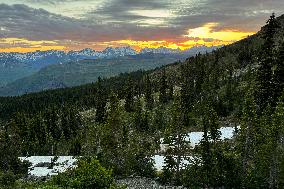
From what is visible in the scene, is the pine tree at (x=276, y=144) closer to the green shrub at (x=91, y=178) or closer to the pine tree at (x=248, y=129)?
the pine tree at (x=248, y=129)

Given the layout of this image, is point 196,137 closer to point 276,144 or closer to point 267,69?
point 267,69

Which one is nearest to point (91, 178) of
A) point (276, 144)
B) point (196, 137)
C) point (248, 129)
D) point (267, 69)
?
point (276, 144)

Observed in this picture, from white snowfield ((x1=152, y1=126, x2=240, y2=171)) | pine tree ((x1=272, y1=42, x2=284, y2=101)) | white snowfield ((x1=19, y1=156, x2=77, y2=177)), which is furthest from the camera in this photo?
white snowfield ((x1=19, y1=156, x2=77, y2=177))

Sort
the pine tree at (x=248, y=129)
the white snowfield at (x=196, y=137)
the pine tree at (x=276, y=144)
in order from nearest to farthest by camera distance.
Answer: the pine tree at (x=276, y=144) → the pine tree at (x=248, y=129) → the white snowfield at (x=196, y=137)

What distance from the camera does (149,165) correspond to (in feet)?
201

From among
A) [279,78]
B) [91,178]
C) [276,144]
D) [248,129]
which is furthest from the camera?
[279,78]

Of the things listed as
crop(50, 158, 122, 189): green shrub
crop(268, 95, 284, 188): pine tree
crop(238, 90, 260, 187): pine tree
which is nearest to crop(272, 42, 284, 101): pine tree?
crop(238, 90, 260, 187): pine tree

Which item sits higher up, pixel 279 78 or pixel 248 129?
pixel 279 78

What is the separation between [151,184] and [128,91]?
88.3m

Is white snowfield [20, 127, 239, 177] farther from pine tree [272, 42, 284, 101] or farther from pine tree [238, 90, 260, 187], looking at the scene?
pine tree [238, 90, 260, 187]

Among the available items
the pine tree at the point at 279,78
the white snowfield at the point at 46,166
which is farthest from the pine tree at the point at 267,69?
the white snowfield at the point at 46,166

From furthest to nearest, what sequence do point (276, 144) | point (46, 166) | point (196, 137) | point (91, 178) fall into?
point (196, 137) → point (46, 166) → point (276, 144) → point (91, 178)

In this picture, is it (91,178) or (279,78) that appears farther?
(279,78)

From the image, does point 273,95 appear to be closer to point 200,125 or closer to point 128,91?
point 200,125
